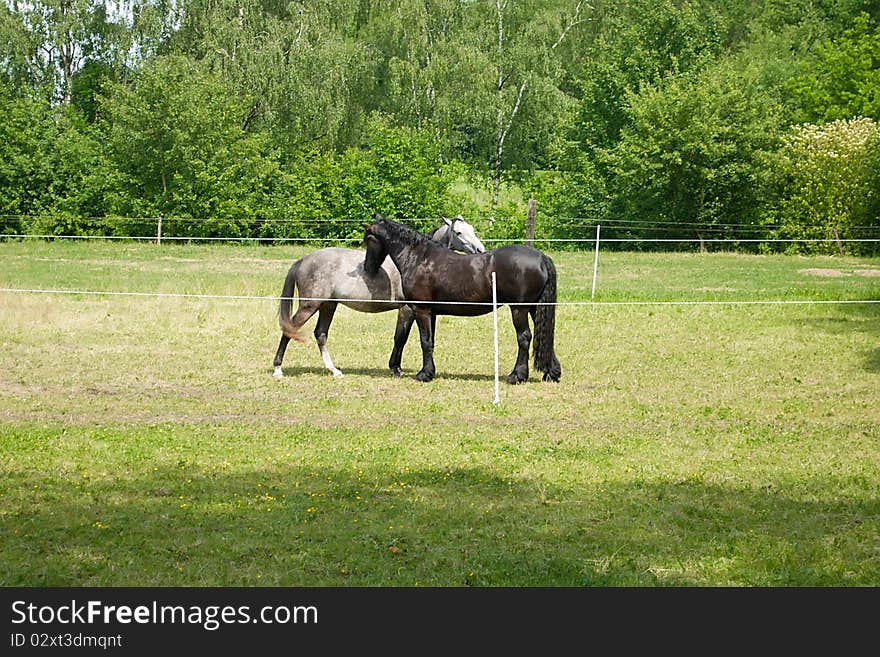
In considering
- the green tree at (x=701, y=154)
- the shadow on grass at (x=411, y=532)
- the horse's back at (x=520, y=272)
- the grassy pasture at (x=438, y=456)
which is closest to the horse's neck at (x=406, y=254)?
the horse's back at (x=520, y=272)

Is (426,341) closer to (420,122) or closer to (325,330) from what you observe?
(325,330)

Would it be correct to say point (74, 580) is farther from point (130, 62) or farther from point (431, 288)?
point (130, 62)

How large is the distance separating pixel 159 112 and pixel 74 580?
112ft

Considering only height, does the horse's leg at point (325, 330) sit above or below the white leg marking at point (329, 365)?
above

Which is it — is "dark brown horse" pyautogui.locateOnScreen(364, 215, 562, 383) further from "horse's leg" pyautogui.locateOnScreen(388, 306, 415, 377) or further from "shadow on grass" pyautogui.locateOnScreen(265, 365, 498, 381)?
"shadow on grass" pyautogui.locateOnScreen(265, 365, 498, 381)

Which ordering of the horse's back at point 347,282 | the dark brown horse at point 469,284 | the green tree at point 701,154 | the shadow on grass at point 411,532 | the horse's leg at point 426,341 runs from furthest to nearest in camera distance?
the green tree at point 701,154, the horse's back at point 347,282, the horse's leg at point 426,341, the dark brown horse at point 469,284, the shadow on grass at point 411,532

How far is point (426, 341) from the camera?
13.4 meters

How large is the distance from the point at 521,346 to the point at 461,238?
8.71 feet

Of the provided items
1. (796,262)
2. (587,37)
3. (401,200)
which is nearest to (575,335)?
(796,262)

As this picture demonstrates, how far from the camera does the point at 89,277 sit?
2472 centimetres

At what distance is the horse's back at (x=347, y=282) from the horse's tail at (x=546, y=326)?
6.85 ft

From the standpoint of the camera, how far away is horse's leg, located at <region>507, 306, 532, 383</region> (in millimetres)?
13180

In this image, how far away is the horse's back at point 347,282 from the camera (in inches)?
554

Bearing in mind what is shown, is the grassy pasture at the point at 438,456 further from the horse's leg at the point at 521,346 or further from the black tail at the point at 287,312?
the black tail at the point at 287,312
